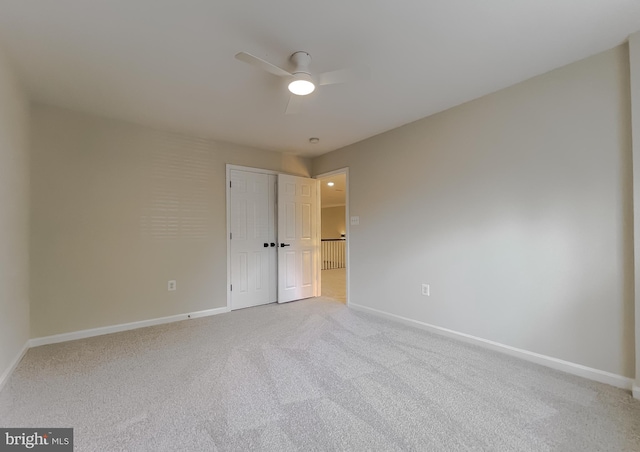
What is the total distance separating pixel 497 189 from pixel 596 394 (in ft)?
5.50

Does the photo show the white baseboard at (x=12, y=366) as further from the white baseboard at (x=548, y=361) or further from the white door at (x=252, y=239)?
the white baseboard at (x=548, y=361)

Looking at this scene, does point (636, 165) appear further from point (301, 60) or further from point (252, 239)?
point (252, 239)

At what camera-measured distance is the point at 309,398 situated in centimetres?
186

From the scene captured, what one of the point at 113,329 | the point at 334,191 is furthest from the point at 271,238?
the point at 334,191

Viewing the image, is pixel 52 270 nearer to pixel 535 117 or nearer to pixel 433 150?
pixel 433 150

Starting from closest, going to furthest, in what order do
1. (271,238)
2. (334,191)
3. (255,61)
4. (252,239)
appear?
(255,61) → (252,239) → (271,238) → (334,191)

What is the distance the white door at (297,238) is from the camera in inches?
174

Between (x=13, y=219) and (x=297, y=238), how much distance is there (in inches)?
125

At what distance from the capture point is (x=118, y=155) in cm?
321

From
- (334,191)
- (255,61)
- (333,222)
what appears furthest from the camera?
(333,222)

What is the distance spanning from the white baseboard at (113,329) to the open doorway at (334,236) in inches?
81.8

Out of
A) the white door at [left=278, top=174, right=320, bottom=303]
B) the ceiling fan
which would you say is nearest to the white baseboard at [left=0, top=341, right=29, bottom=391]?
the white door at [left=278, top=174, right=320, bottom=303]

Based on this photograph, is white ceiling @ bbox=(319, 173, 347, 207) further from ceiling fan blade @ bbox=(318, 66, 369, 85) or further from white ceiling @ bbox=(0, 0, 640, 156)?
ceiling fan blade @ bbox=(318, 66, 369, 85)

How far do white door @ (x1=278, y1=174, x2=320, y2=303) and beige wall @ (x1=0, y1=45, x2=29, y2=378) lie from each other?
2.79 metres
